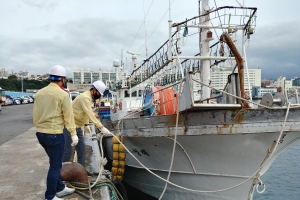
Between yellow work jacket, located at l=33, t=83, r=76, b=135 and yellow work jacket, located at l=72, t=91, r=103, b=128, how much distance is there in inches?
37.7

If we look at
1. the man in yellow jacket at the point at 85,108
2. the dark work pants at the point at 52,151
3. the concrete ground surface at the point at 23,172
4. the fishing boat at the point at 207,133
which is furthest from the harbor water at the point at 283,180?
the dark work pants at the point at 52,151

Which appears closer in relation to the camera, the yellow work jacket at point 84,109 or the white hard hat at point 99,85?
the yellow work jacket at point 84,109

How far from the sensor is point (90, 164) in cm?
668

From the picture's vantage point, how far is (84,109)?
15.6ft

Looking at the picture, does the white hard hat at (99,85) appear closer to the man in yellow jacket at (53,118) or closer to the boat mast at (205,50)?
the man in yellow jacket at (53,118)

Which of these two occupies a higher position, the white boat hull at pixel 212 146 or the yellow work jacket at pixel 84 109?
the yellow work jacket at pixel 84 109

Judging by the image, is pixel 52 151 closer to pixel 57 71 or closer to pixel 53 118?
pixel 53 118

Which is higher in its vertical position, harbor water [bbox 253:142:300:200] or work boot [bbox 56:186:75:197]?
work boot [bbox 56:186:75:197]

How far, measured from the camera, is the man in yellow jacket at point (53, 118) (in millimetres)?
3633

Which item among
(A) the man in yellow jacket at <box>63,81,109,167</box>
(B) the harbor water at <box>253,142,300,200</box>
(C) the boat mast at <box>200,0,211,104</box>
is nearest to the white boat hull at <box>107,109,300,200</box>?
(A) the man in yellow jacket at <box>63,81,109,167</box>

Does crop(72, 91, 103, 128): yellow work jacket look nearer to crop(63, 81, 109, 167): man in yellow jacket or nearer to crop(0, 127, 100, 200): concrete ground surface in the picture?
crop(63, 81, 109, 167): man in yellow jacket

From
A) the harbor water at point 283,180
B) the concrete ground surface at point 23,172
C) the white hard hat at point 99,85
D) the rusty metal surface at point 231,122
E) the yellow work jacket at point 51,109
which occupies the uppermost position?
the white hard hat at point 99,85

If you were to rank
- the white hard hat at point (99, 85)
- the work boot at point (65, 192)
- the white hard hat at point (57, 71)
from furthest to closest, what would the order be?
1. the white hard hat at point (99, 85)
2. the work boot at point (65, 192)
3. the white hard hat at point (57, 71)

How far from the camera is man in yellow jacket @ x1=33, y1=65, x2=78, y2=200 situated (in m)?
3.63
